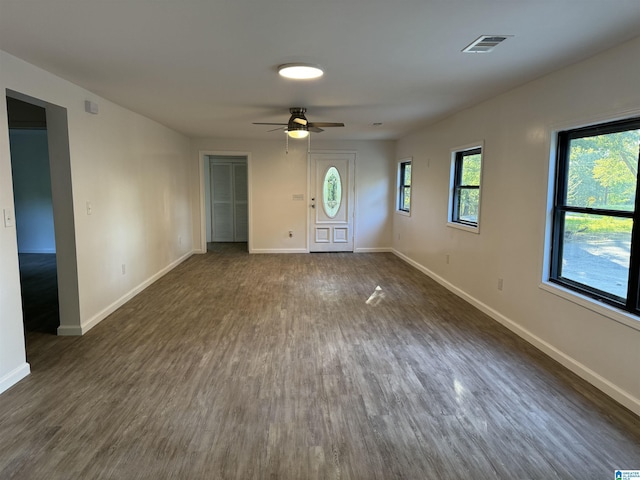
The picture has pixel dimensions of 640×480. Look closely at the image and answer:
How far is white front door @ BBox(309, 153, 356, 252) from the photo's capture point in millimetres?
8062

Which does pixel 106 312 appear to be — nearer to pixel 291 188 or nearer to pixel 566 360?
pixel 566 360

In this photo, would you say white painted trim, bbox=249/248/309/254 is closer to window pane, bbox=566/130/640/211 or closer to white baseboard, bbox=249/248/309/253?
white baseboard, bbox=249/248/309/253

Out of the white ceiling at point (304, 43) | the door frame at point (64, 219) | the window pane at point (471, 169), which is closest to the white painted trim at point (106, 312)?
the door frame at point (64, 219)

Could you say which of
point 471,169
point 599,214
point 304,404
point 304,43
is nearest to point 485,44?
point 304,43

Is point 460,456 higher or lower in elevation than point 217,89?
lower

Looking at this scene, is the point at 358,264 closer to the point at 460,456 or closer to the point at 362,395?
the point at 362,395

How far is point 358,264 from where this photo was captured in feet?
23.4

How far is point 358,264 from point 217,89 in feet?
13.9

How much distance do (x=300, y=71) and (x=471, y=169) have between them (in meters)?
2.78

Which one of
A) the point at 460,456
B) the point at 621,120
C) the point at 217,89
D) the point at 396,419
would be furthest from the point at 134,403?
the point at 621,120

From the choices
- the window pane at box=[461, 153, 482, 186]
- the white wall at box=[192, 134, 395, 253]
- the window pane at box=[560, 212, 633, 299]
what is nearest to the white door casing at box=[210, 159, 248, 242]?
the white wall at box=[192, 134, 395, 253]

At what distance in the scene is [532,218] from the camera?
3.55m

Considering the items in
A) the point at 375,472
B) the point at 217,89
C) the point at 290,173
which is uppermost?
the point at 217,89

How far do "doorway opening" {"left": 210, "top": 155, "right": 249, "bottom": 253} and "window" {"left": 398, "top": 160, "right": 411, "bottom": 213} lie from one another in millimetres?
3693
